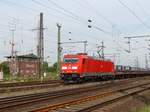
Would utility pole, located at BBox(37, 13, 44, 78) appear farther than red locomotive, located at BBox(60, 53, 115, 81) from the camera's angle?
Yes

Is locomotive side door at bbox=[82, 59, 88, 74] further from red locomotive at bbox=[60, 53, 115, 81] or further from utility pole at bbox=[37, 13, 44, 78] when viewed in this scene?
utility pole at bbox=[37, 13, 44, 78]

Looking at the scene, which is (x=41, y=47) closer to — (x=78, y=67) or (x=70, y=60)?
(x=70, y=60)

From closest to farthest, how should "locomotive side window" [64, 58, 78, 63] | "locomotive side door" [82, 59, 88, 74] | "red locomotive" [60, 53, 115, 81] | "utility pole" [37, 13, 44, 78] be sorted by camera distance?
1. "red locomotive" [60, 53, 115, 81]
2. "locomotive side door" [82, 59, 88, 74]
3. "locomotive side window" [64, 58, 78, 63]
4. "utility pole" [37, 13, 44, 78]

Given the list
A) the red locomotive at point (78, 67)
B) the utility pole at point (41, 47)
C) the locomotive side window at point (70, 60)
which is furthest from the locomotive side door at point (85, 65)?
the utility pole at point (41, 47)

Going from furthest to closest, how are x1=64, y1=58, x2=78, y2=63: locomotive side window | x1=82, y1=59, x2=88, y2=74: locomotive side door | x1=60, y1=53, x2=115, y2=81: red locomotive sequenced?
x1=64, y1=58, x2=78, y2=63: locomotive side window, x1=82, y1=59, x2=88, y2=74: locomotive side door, x1=60, y1=53, x2=115, y2=81: red locomotive

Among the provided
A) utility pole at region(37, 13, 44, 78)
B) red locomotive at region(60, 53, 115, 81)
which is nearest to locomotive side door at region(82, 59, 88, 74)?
red locomotive at region(60, 53, 115, 81)

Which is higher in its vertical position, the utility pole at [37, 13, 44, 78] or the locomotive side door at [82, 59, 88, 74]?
the utility pole at [37, 13, 44, 78]

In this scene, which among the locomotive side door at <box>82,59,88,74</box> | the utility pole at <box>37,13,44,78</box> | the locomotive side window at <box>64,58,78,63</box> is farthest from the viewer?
Result: the utility pole at <box>37,13,44,78</box>

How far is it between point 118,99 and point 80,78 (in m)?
16.8

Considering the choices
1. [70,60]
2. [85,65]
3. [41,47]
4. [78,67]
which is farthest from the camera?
[41,47]

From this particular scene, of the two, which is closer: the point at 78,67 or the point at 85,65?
the point at 78,67

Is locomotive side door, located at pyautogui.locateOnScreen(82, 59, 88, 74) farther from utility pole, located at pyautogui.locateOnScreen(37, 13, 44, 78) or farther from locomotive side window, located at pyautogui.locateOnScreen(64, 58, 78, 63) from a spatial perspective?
utility pole, located at pyautogui.locateOnScreen(37, 13, 44, 78)

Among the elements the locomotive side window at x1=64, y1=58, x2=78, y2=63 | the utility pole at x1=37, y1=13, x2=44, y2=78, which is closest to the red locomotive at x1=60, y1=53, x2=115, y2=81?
the locomotive side window at x1=64, y1=58, x2=78, y2=63

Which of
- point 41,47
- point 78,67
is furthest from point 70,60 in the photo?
point 41,47
